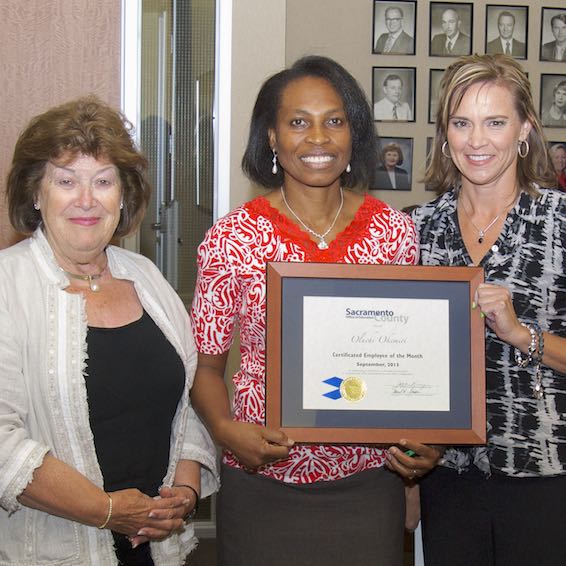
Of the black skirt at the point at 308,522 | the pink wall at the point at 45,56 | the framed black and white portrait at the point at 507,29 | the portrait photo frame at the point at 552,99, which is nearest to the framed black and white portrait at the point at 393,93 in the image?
the framed black and white portrait at the point at 507,29

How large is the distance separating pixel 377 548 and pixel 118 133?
3.91 ft

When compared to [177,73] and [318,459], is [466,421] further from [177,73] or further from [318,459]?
[177,73]

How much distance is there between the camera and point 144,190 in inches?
81.0

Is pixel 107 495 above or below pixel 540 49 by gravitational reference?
below

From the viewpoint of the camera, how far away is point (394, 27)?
593 cm

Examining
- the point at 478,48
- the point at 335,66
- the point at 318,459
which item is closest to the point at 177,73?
the point at 335,66

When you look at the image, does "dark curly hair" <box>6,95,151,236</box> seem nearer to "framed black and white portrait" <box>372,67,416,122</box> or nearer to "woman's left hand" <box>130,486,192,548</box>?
"woman's left hand" <box>130,486,192,548</box>

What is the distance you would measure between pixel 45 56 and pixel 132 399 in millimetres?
1709

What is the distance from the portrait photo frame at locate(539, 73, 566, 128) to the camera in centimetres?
611

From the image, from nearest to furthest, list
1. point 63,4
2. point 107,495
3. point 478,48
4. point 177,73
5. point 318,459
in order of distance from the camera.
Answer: point 107,495
point 318,459
point 63,4
point 177,73
point 478,48

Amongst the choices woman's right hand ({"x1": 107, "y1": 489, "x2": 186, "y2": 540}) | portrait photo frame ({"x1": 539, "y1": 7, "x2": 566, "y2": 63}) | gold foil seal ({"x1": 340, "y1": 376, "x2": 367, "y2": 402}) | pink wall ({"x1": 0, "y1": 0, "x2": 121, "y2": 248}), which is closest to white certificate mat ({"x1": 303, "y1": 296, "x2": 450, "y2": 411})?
gold foil seal ({"x1": 340, "y1": 376, "x2": 367, "y2": 402})

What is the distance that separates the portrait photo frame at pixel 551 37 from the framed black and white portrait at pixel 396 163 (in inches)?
47.6

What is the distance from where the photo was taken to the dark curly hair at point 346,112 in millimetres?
2115

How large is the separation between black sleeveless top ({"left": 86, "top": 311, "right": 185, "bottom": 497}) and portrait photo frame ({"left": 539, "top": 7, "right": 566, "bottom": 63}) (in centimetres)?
501
